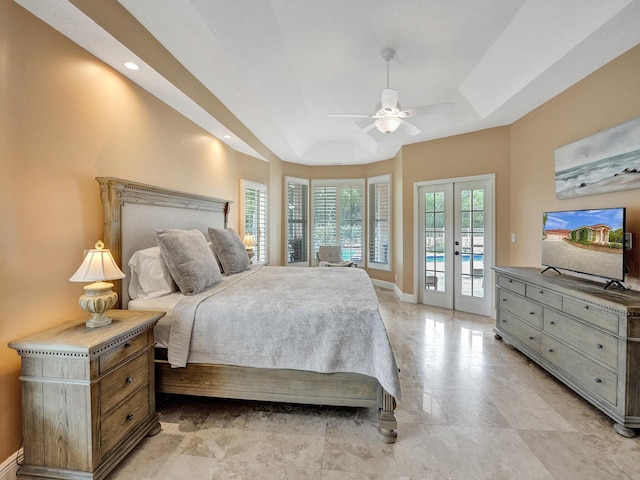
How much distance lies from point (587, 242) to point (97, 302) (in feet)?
12.2

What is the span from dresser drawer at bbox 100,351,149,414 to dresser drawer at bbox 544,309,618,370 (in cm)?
314

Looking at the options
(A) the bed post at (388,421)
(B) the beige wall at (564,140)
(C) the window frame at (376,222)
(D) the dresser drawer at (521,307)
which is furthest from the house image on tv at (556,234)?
(C) the window frame at (376,222)

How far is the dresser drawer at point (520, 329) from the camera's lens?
109 inches

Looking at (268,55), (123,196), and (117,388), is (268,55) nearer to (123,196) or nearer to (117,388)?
(123,196)

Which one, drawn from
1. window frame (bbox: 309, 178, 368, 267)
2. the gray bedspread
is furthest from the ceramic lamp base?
window frame (bbox: 309, 178, 368, 267)

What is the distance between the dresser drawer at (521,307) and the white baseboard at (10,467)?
12.9ft

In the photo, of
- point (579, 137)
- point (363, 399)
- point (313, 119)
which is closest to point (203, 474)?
point (363, 399)

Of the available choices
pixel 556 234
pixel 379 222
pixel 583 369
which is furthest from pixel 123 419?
pixel 379 222

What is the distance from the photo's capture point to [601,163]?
263 cm

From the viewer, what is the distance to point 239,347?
1967 millimetres

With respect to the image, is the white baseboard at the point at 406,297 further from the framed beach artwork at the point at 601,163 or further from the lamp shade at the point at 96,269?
the lamp shade at the point at 96,269

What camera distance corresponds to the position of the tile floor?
160 centimetres

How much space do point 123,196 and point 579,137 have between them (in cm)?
430

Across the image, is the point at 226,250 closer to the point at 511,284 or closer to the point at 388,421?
the point at 388,421
